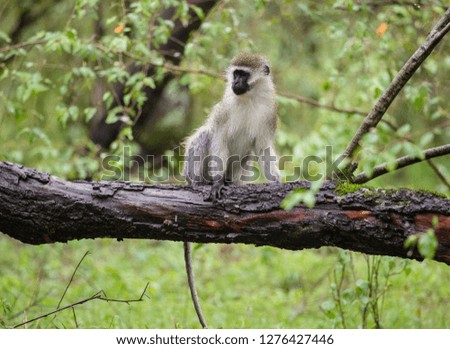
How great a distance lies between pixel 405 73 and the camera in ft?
13.4

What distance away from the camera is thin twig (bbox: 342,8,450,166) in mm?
4012

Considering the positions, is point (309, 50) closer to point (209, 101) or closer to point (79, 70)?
point (209, 101)

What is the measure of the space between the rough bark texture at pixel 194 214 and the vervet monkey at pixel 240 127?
1686 mm

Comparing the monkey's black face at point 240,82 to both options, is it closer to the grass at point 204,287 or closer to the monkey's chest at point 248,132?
the monkey's chest at point 248,132

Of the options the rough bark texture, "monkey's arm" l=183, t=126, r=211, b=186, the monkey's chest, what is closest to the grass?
"monkey's arm" l=183, t=126, r=211, b=186

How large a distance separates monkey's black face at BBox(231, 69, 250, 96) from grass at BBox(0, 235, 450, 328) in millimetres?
1573

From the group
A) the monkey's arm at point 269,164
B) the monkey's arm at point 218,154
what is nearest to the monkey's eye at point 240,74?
the monkey's arm at point 218,154

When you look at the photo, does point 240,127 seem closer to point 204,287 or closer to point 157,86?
point 157,86

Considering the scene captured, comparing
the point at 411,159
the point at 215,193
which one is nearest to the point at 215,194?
the point at 215,193
